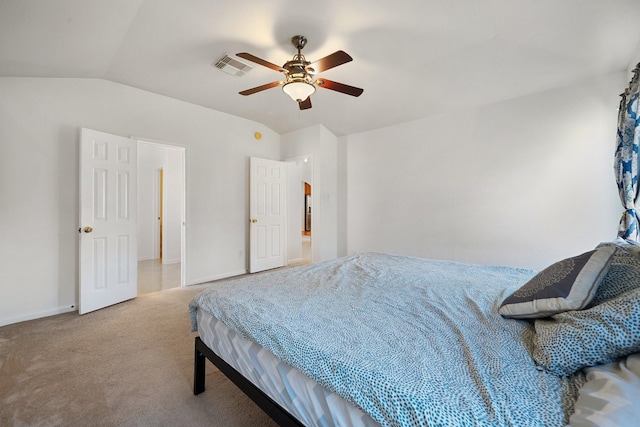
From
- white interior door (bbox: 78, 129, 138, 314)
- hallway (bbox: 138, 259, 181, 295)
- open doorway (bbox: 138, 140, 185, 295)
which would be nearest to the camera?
white interior door (bbox: 78, 129, 138, 314)

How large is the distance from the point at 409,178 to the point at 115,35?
3.69 meters

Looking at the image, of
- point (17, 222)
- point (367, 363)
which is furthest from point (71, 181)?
point (367, 363)

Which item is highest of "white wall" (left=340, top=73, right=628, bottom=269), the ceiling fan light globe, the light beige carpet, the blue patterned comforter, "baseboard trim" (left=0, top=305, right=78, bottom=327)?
the ceiling fan light globe

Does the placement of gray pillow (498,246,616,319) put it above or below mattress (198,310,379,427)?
above

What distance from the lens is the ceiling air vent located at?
2908mm

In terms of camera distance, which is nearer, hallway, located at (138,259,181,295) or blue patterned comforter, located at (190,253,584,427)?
blue patterned comforter, located at (190,253,584,427)

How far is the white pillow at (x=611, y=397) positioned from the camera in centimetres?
60

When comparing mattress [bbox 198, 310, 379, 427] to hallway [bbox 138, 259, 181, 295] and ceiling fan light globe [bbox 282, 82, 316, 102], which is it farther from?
hallway [bbox 138, 259, 181, 295]

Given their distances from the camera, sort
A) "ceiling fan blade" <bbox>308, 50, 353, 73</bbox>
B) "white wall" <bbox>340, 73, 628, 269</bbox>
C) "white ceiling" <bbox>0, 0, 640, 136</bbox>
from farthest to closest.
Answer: "white wall" <bbox>340, 73, 628, 269</bbox>, "white ceiling" <bbox>0, 0, 640, 136</bbox>, "ceiling fan blade" <bbox>308, 50, 353, 73</bbox>

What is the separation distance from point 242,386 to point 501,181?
345 centimetres

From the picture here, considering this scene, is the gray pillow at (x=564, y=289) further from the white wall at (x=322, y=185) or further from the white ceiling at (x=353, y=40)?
the white wall at (x=322, y=185)

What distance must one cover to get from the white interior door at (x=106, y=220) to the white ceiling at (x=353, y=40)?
32.2 inches

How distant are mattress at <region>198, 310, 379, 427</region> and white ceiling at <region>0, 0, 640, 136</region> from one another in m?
2.41

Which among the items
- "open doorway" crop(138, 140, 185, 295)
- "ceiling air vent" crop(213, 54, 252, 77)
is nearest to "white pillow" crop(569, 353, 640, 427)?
"ceiling air vent" crop(213, 54, 252, 77)
